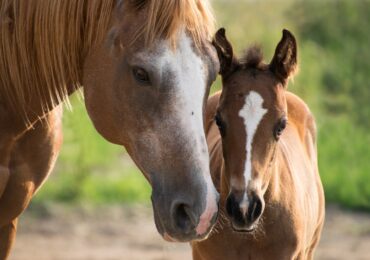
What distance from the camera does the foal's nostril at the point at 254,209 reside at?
4.25 m

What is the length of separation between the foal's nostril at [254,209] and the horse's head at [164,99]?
740mm

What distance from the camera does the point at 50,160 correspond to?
4.52 m

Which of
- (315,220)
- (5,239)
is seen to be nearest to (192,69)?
(5,239)

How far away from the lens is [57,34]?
12.8 feet

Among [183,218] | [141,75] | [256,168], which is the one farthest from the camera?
[256,168]

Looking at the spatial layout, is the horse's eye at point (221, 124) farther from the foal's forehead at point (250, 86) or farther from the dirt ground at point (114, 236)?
the dirt ground at point (114, 236)

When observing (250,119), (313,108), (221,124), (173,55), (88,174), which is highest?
(173,55)

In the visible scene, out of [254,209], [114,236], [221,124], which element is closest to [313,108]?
[114,236]

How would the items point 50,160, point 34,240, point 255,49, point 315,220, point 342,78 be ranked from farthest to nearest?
1. point 342,78
2. point 34,240
3. point 315,220
4. point 255,49
5. point 50,160

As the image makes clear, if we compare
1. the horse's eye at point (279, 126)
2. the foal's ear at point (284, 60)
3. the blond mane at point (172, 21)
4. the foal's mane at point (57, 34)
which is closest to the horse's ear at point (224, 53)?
the foal's ear at point (284, 60)

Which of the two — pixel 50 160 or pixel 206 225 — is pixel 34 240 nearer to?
pixel 50 160

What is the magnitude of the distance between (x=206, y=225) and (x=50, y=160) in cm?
128

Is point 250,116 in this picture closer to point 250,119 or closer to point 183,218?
point 250,119

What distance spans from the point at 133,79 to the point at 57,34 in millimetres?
447
